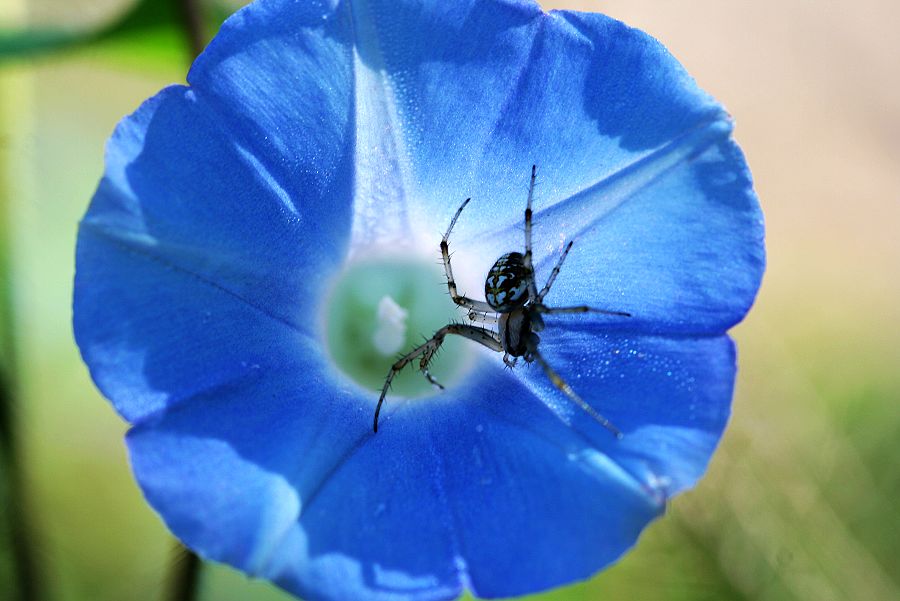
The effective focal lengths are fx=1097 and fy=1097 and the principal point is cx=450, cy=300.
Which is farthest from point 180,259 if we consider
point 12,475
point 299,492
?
point 12,475

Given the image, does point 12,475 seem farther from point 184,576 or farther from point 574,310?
point 574,310

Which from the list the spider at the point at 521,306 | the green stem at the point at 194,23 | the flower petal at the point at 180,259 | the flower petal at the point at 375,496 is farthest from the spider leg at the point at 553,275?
the green stem at the point at 194,23

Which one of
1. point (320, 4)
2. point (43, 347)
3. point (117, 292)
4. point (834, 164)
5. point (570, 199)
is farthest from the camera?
point (834, 164)

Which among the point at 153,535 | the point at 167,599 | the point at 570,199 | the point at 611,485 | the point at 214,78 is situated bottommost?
the point at 153,535

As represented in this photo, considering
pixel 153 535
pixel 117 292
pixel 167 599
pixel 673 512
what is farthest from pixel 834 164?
pixel 117 292

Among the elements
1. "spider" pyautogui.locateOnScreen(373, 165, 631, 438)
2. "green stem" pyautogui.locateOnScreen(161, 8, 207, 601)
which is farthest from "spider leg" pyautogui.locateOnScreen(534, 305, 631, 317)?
"green stem" pyautogui.locateOnScreen(161, 8, 207, 601)

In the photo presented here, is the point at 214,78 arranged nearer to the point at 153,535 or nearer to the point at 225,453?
the point at 225,453

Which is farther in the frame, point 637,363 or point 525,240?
point 525,240
